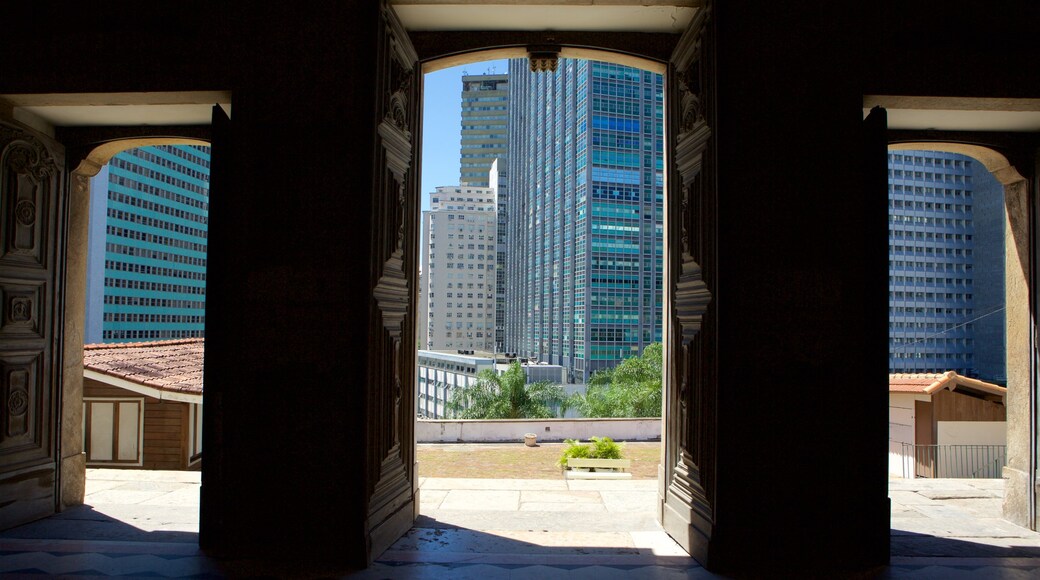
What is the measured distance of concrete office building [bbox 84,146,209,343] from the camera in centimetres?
6412

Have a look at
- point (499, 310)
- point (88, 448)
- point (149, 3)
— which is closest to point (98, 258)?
point (499, 310)

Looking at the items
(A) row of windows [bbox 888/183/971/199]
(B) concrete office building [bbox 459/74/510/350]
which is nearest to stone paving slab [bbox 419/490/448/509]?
(A) row of windows [bbox 888/183/971/199]

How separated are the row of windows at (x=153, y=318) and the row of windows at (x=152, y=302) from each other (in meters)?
1.07

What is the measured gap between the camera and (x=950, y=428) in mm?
Result: 8312

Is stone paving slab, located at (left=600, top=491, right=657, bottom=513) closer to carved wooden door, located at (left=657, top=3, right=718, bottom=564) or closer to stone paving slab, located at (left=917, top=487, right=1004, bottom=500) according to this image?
carved wooden door, located at (left=657, top=3, right=718, bottom=564)

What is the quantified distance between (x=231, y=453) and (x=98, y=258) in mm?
66094

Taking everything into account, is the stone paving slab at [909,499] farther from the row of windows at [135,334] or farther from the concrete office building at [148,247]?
the row of windows at [135,334]

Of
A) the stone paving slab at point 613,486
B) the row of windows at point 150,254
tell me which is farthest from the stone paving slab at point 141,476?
the row of windows at point 150,254

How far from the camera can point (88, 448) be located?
24.4 ft

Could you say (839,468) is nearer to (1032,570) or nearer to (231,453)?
(1032,570)

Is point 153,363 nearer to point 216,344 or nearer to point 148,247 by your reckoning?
point 216,344

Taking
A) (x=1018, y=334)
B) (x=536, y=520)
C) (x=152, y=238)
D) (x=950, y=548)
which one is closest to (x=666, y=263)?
(x=536, y=520)

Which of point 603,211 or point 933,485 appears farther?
point 603,211

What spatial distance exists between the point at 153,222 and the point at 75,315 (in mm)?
74731
